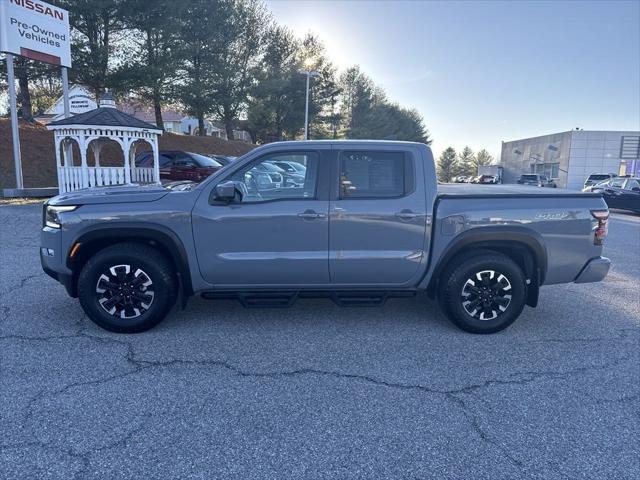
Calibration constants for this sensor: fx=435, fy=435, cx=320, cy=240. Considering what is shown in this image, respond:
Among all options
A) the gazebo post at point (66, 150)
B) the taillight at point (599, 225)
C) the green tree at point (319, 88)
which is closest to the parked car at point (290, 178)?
the taillight at point (599, 225)

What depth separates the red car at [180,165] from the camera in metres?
16.6

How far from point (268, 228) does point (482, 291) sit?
2.19m

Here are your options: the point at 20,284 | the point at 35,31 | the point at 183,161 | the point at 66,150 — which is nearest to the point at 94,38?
the point at 35,31

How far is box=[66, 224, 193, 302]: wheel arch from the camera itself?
13.2ft

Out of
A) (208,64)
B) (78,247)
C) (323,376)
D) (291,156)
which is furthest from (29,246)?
(208,64)

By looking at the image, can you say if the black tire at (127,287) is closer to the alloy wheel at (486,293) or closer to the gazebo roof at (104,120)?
the alloy wheel at (486,293)

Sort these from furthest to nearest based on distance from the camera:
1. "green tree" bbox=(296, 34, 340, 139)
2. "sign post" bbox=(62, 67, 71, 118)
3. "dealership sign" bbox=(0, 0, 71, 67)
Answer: "green tree" bbox=(296, 34, 340, 139) → "sign post" bbox=(62, 67, 71, 118) → "dealership sign" bbox=(0, 0, 71, 67)

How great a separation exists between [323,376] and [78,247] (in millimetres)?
2559

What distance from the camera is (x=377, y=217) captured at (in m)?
4.12

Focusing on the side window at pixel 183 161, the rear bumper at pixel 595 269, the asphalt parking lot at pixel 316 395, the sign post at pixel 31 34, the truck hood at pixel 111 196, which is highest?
the sign post at pixel 31 34

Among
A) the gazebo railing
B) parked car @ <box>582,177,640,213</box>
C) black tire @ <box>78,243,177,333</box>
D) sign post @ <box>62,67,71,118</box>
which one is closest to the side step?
black tire @ <box>78,243,177,333</box>

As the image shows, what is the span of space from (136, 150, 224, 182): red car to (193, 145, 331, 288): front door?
1295 centimetres

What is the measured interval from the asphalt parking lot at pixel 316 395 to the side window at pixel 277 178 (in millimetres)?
1347

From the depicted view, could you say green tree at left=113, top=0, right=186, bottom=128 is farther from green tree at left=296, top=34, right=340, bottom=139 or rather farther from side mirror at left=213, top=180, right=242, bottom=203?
side mirror at left=213, top=180, right=242, bottom=203
